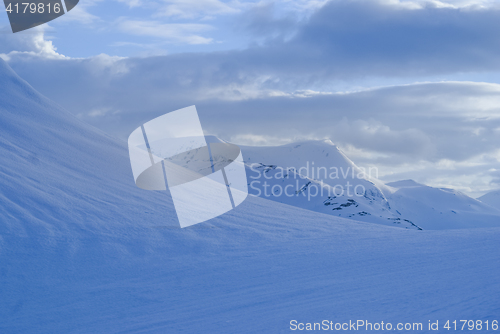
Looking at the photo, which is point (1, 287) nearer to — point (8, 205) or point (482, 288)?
point (8, 205)

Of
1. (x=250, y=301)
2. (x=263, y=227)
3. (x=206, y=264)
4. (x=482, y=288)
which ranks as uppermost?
(x=482, y=288)

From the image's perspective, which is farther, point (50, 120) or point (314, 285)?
point (50, 120)

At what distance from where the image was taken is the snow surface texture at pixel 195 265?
704 centimetres

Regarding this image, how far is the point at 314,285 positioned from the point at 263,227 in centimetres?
626

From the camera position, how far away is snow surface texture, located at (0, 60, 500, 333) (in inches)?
277

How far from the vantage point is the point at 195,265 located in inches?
414

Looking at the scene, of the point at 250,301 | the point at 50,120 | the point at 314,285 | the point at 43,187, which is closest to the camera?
the point at 250,301

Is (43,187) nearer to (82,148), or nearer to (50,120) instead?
(82,148)

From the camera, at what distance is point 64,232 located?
1174 cm

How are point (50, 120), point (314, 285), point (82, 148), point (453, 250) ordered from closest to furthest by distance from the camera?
point (314, 285) → point (453, 250) → point (82, 148) → point (50, 120)

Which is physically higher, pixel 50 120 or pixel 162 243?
pixel 50 120

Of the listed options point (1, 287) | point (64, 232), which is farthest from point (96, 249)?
point (1, 287)

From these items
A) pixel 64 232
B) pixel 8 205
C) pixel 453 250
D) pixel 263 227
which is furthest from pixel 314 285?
pixel 8 205

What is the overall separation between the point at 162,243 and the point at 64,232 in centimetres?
267
